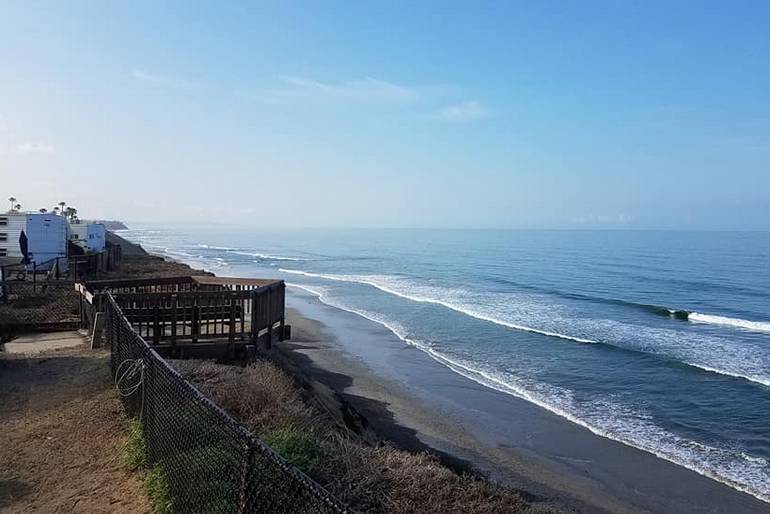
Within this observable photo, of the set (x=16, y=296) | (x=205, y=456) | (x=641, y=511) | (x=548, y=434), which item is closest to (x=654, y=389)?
(x=548, y=434)

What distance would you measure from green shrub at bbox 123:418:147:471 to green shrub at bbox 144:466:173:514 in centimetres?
44

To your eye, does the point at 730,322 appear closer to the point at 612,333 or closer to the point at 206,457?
the point at 612,333

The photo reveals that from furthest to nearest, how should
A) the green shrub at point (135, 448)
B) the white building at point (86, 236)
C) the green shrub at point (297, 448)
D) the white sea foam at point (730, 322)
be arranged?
the white building at point (86, 236) → the white sea foam at point (730, 322) → the green shrub at point (135, 448) → the green shrub at point (297, 448)

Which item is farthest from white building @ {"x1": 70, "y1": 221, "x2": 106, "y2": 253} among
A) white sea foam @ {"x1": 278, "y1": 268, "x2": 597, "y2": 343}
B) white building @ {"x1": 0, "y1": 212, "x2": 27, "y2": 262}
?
white sea foam @ {"x1": 278, "y1": 268, "x2": 597, "y2": 343}

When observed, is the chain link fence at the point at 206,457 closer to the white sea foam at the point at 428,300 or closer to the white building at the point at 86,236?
the white sea foam at the point at 428,300

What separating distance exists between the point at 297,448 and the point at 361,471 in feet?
2.44

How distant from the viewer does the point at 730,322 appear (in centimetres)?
2966

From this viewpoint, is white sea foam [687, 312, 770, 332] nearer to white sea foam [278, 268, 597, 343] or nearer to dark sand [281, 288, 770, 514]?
white sea foam [278, 268, 597, 343]

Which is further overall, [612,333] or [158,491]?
[612,333]

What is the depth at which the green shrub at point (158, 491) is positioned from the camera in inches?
216

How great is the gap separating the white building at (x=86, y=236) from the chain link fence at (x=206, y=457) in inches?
1419

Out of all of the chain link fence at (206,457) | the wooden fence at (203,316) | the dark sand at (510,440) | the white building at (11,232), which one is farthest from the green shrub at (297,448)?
the white building at (11,232)

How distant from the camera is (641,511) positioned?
10562mm

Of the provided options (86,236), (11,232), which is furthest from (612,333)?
(86,236)
